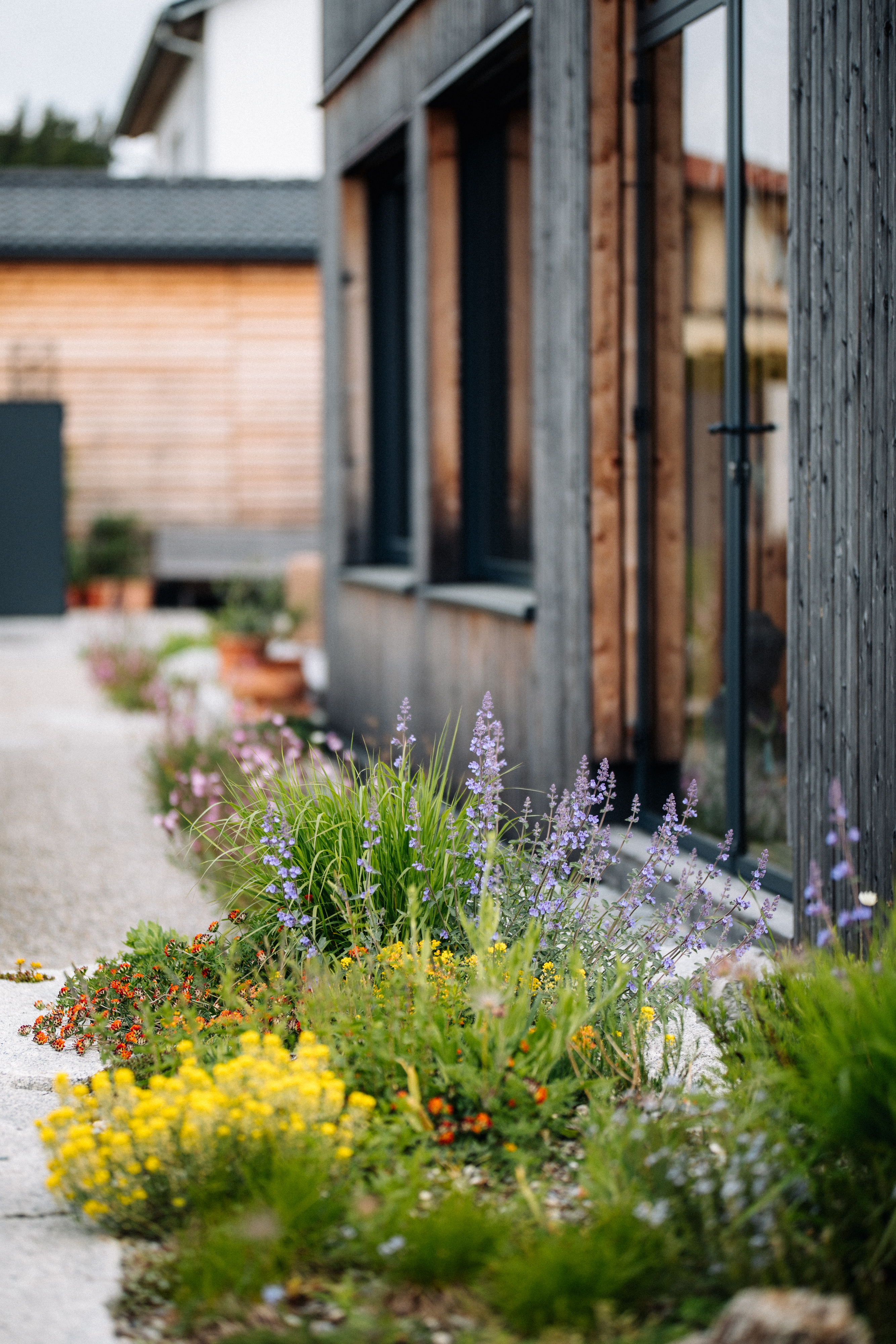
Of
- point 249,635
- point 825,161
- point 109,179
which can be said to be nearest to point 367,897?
point 825,161

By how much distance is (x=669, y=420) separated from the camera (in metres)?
4.78

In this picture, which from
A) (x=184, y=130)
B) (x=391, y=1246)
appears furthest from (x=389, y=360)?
(x=184, y=130)

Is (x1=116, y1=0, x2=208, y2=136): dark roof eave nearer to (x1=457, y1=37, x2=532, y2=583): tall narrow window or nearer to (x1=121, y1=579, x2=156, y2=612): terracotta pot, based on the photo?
(x1=121, y1=579, x2=156, y2=612): terracotta pot

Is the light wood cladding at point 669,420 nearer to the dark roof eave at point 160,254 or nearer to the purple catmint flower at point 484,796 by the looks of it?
the purple catmint flower at point 484,796

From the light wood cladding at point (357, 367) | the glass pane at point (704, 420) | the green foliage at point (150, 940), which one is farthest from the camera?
the light wood cladding at point (357, 367)

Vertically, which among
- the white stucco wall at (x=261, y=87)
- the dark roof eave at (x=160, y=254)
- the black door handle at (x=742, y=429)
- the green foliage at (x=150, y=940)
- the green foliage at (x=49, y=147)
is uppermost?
the green foliage at (x=49, y=147)

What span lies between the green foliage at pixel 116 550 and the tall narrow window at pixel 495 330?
11.2 meters

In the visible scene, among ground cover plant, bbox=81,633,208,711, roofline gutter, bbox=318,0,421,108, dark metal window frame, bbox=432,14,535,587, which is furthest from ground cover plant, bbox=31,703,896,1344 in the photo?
ground cover plant, bbox=81,633,208,711

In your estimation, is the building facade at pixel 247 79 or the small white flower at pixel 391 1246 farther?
the building facade at pixel 247 79

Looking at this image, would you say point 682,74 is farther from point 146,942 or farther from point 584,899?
point 146,942

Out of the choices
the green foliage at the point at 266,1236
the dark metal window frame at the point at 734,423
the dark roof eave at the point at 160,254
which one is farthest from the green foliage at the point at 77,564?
the green foliage at the point at 266,1236

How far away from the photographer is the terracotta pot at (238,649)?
31.5 feet

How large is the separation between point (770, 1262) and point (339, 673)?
617 cm

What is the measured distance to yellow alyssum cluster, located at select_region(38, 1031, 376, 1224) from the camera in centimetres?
232
